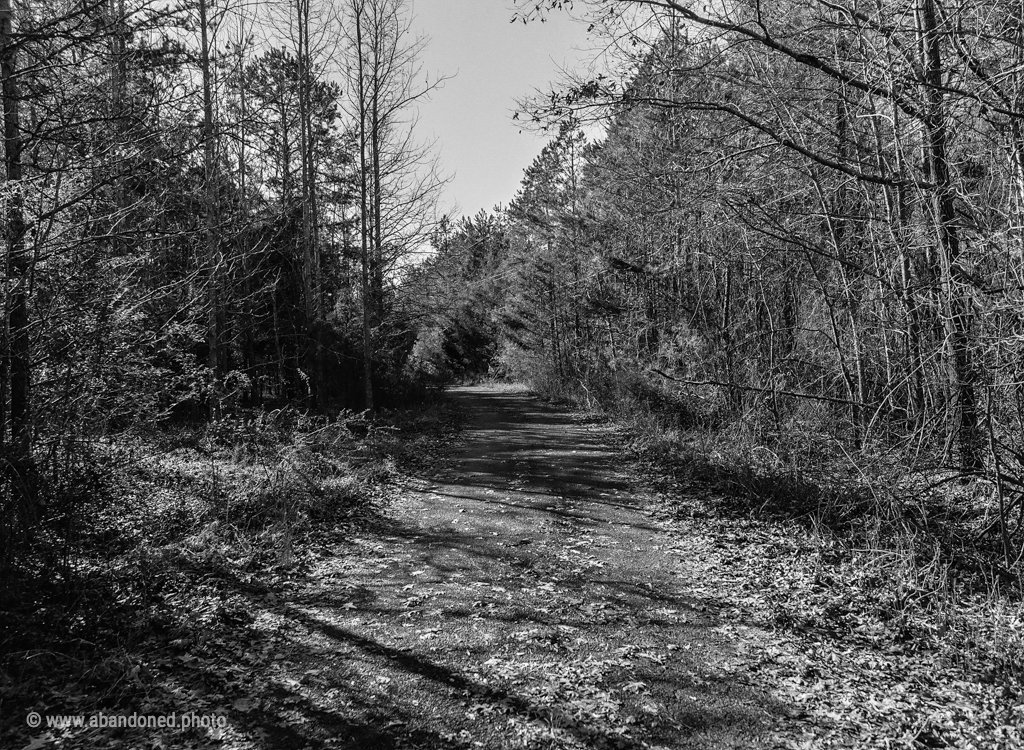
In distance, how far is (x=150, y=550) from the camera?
5672 mm

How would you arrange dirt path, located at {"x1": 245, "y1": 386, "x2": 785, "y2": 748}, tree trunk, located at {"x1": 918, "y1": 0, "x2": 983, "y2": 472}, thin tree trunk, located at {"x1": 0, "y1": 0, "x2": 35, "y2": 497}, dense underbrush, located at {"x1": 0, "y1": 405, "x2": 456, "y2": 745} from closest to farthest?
dirt path, located at {"x1": 245, "y1": 386, "x2": 785, "y2": 748}
dense underbrush, located at {"x1": 0, "y1": 405, "x2": 456, "y2": 745}
thin tree trunk, located at {"x1": 0, "y1": 0, "x2": 35, "y2": 497}
tree trunk, located at {"x1": 918, "y1": 0, "x2": 983, "y2": 472}

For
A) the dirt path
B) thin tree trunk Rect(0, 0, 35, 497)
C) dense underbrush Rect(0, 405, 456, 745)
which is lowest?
the dirt path

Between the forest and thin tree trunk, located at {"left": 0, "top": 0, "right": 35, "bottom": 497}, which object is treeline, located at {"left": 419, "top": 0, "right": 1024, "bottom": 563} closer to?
the forest

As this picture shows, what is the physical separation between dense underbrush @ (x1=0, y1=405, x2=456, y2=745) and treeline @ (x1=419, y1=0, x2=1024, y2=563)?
17.4 ft

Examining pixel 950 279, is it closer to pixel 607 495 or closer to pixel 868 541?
pixel 868 541

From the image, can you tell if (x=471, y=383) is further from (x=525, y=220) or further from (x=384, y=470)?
(x=384, y=470)

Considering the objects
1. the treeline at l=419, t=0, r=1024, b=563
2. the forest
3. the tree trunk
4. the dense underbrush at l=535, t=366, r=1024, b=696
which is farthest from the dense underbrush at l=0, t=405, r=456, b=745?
Result: the tree trunk

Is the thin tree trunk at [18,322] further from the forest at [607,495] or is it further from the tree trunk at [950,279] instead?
the tree trunk at [950,279]

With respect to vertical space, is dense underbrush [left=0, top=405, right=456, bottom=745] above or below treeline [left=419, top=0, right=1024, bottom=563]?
below

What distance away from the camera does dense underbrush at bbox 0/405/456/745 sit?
3.86 m

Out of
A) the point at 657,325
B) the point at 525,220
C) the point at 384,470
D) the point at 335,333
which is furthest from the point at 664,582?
the point at 525,220

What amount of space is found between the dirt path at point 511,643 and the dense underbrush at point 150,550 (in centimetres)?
69

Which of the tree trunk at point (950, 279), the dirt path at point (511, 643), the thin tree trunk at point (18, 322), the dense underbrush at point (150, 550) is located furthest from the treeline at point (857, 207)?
the dense underbrush at point (150, 550)

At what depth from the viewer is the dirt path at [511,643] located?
3393 millimetres
